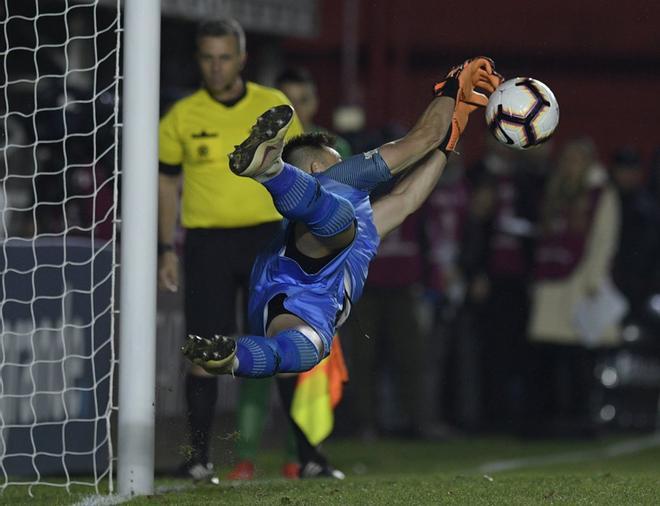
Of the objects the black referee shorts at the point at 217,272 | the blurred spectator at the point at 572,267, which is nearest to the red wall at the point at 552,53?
the blurred spectator at the point at 572,267

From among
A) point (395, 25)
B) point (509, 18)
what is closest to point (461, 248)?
point (395, 25)

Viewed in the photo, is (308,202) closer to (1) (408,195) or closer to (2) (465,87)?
(1) (408,195)

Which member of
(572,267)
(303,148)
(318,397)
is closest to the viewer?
(303,148)

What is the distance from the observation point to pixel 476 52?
1939 cm

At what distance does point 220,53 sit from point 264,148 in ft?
7.38

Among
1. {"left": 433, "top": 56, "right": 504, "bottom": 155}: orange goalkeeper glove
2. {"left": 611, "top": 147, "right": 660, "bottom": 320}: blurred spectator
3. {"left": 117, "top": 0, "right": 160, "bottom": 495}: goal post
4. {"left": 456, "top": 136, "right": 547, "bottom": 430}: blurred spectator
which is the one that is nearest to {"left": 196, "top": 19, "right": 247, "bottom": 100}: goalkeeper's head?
{"left": 117, "top": 0, "right": 160, "bottom": 495}: goal post

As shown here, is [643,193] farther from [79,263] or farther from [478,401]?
[79,263]

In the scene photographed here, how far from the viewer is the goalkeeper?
6148 millimetres

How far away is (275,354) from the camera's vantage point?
642cm

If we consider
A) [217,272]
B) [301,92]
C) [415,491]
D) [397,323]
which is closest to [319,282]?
[415,491]

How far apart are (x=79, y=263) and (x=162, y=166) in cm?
100

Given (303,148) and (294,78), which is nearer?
(303,148)

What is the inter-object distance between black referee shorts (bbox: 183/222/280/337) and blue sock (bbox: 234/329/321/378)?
1654 mm

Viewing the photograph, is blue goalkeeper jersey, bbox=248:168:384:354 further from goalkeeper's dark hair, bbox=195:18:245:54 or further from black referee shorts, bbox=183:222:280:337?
goalkeeper's dark hair, bbox=195:18:245:54
